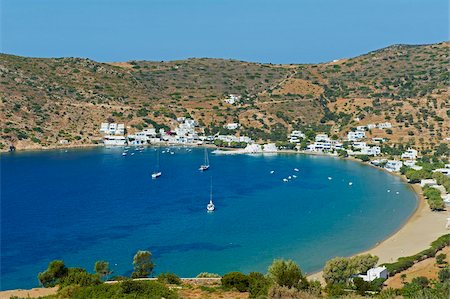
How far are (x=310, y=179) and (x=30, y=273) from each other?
33.8 metres

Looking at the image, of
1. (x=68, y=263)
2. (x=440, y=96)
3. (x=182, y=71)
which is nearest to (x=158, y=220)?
(x=68, y=263)

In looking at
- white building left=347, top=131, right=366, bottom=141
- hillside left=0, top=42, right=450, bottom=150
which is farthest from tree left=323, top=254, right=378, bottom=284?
white building left=347, top=131, right=366, bottom=141

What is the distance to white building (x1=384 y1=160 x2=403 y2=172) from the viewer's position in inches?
2420

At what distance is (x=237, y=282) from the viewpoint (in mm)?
20062

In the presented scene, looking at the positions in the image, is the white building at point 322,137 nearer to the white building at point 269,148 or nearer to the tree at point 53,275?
the white building at point 269,148

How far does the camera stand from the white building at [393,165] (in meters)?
61.5

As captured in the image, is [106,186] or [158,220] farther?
[106,186]

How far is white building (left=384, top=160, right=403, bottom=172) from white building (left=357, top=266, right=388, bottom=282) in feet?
116

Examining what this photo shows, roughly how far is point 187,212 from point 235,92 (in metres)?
59.6

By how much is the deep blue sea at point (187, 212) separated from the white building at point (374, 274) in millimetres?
3752

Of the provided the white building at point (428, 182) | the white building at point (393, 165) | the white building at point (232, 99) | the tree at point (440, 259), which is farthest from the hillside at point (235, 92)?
the tree at point (440, 259)

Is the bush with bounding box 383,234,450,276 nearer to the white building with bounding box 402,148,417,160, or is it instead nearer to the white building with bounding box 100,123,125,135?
the white building with bounding box 402,148,417,160

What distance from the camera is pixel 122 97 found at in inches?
3659

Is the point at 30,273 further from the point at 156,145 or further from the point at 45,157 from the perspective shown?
the point at 156,145
